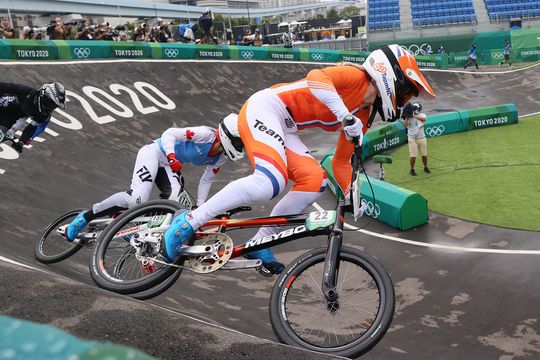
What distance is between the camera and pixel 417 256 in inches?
398

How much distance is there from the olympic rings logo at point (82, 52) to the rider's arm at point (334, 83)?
18308 millimetres

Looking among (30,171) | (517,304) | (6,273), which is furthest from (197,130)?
(30,171)

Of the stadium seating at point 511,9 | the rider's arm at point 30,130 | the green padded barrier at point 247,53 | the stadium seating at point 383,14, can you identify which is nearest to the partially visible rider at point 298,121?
the rider's arm at point 30,130

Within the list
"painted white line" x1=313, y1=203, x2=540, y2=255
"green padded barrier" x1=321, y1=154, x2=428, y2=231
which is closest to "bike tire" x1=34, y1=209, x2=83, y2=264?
"painted white line" x1=313, y1=203, x2=540, y2=255

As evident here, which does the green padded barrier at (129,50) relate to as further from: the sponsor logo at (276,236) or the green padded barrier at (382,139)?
the sponsor logo at (276,236)

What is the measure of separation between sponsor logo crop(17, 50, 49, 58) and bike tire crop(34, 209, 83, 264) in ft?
46.9

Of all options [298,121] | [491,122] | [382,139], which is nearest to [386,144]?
[382,139]

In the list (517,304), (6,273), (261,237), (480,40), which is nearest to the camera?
(6,273)

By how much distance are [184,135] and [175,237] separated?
2.33 metres

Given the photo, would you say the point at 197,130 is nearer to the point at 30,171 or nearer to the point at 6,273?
the point at 6,273

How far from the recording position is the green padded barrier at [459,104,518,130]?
22.7m

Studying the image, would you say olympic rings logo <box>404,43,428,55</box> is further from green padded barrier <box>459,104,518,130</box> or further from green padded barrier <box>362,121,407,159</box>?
green padded barrier <box>362,121,407,159</box>

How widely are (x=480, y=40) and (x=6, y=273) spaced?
52713 millimetres

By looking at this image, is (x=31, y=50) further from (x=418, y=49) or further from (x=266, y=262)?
(x=418, y=49)
